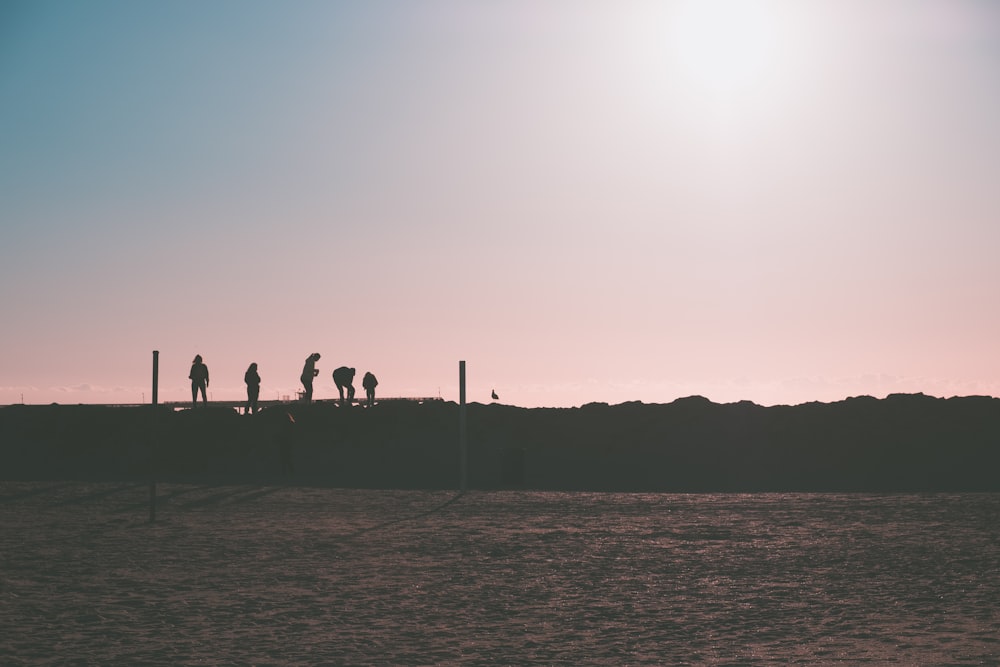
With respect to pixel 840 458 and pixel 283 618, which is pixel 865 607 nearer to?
pixel 283 618

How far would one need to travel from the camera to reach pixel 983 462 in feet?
127

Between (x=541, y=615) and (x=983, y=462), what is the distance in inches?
1218

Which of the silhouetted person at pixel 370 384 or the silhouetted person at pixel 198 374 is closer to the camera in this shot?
the silhouetted person at pixel 198 374

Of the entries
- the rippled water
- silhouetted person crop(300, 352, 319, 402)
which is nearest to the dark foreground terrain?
silhouetted person crop(300, 352, 319, 402)

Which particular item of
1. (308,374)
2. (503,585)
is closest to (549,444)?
(308,374)

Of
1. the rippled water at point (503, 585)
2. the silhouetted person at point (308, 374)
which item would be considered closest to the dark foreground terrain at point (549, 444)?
the silhouetted person at point (308, 374)

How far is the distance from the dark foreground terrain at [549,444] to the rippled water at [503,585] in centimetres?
1154

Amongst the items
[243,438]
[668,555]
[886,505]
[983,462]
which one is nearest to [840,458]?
[983,462]

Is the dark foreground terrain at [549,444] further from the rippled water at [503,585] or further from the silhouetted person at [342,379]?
the rippled water at [503,585]

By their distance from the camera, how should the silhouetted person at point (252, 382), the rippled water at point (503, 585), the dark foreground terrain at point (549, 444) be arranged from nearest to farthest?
the rippled water at point (503, 585) → the dark foreground terrain at point (549, 444) → the silhouetted person at point (252, 382)

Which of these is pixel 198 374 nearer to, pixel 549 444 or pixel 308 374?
pixel 308 374


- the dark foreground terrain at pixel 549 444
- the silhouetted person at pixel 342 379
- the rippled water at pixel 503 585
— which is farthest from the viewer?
the silhouetted person at pixel 342 379

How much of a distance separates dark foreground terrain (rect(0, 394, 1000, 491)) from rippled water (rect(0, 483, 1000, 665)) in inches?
454

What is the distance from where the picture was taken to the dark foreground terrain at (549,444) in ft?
118
